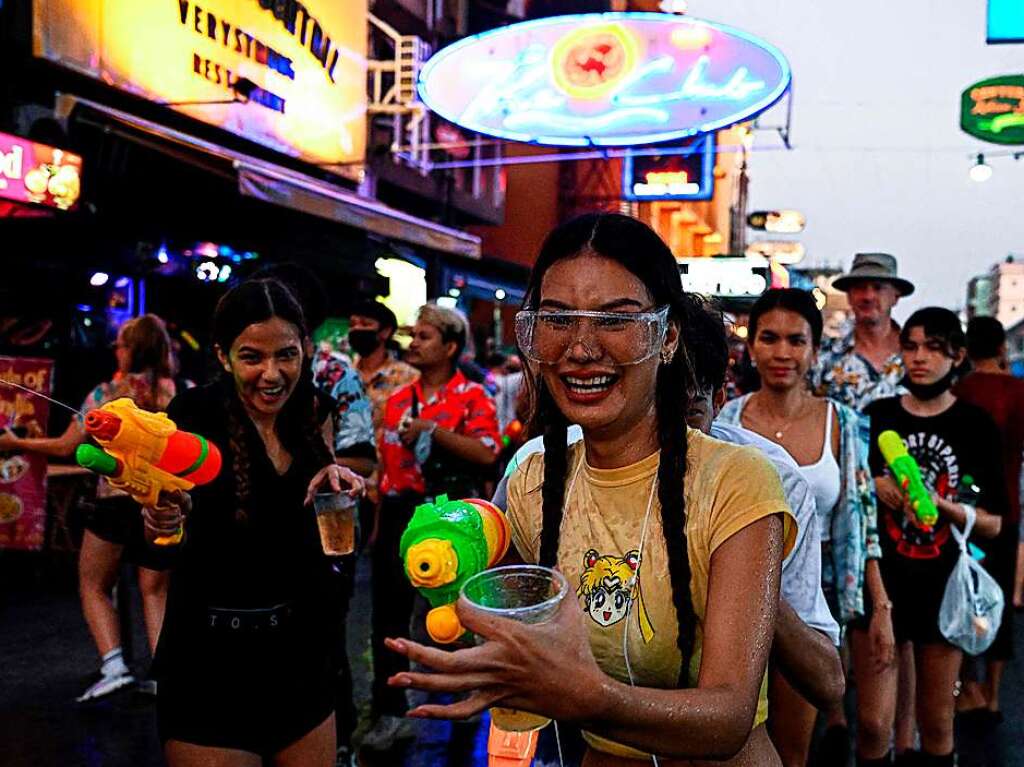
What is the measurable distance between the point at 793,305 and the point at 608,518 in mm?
2395

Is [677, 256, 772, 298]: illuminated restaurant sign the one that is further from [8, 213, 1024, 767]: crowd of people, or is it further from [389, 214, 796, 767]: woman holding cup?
[389, 214, 796, 767]: woman holding cup

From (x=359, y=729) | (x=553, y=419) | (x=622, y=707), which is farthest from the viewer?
(x=359, y=729)

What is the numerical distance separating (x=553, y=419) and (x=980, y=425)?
319 centimetres

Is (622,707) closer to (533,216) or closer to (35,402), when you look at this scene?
(35,402)

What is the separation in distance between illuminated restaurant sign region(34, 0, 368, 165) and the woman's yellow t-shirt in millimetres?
8835

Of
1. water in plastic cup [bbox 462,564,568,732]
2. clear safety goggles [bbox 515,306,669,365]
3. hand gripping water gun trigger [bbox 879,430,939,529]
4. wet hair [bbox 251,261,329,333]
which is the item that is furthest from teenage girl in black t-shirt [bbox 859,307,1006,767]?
water in plastic cup [bbox 462,564,568,732]

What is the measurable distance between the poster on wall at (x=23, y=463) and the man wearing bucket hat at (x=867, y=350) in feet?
14.0

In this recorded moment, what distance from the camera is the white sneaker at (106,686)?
18.2 ft

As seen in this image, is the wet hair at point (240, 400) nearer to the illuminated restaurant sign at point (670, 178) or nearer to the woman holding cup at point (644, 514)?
the woman holding cup at point (644, 514)

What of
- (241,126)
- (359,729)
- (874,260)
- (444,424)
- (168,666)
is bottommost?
(359,729)

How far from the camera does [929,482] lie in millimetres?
4543

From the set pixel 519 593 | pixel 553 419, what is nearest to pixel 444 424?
pixel 553 419

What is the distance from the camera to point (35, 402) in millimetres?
5648

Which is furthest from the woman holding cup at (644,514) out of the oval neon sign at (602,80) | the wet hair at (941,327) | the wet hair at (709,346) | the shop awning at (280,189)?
the shop awning at (280,189)
